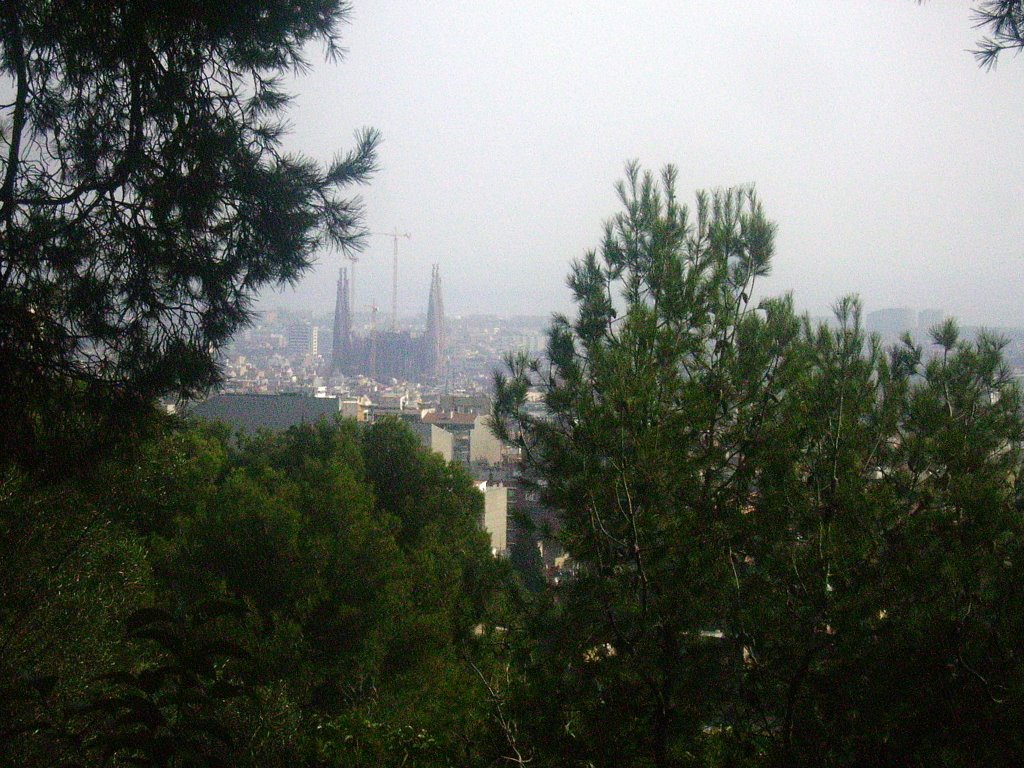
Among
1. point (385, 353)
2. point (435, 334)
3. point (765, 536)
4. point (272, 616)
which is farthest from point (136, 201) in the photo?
point (385, 353)

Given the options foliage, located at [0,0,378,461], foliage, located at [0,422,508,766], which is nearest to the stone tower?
foliage, located at [0,422,508,766]

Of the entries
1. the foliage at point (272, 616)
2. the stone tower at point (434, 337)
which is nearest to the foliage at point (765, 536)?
the foliage at point (272, 616)

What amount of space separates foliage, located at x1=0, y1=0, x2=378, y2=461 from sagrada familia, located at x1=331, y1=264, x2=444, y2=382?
33322mm

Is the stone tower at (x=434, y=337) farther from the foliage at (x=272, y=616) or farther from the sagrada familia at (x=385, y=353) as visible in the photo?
the foliage at (x=272, y=616)

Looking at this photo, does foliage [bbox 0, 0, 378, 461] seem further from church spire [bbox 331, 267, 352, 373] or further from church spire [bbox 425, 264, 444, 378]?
church spire [bbox 331, 267, 352, 373]

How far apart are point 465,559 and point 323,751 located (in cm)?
135

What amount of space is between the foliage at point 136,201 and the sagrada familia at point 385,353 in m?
33.3

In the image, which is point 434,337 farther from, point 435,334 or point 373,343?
point 373,343

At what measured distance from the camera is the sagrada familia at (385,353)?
1510 inches

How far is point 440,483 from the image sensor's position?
707 inches

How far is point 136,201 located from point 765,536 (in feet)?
8.45

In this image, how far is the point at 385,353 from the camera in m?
43.2

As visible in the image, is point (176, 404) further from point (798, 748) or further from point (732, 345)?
point (798, 748)

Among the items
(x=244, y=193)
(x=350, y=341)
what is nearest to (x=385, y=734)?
(x=244, y=193)
